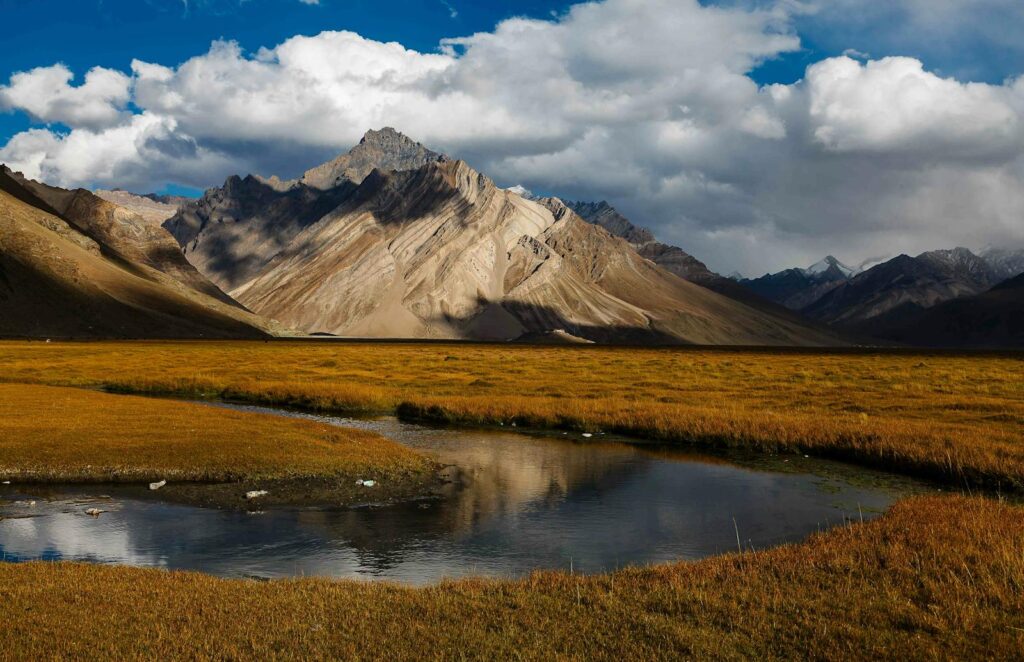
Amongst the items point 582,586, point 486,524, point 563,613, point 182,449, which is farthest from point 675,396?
point 563,613

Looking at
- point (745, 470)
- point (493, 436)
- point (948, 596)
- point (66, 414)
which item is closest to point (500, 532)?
point (948, 596)

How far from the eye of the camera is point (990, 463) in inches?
1304

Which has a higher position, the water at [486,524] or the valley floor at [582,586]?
the valley floor at [582,586]

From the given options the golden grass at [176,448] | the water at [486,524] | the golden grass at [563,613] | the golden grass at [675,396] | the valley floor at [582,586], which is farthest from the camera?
the golden grass at [675,396]

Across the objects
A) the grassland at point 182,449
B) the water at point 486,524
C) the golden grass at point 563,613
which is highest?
the golden grass at point 563,613

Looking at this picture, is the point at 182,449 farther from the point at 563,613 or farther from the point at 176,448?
the point at 563,613

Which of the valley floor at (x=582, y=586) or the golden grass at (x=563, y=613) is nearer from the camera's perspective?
the golden grass at (x=563, y=613)

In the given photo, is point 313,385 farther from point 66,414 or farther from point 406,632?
point 406,632

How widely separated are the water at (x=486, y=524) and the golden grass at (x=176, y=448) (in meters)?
2.56

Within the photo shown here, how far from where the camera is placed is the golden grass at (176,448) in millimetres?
31438

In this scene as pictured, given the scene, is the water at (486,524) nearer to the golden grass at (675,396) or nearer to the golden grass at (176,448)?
the golden grass at (176,448)

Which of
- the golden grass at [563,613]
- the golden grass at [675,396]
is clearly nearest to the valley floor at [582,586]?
the golden grass at [563,613]

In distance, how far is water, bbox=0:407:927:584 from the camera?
68.4 ft

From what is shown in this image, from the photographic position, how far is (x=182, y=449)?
34625 mm
